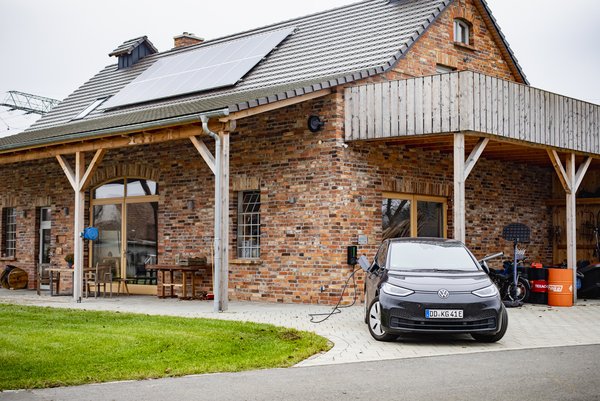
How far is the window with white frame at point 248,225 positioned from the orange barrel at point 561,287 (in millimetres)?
5926

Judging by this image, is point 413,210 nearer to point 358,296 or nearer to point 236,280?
point 358,296

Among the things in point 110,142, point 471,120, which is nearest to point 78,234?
point 110,142

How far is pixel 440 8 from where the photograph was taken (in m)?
18.1

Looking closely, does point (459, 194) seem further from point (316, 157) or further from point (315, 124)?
point (315, 124)

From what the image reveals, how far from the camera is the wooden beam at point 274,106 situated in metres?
13.7

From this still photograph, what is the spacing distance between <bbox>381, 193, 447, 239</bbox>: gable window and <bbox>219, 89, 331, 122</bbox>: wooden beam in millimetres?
2575

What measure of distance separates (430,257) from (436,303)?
1.28 meters

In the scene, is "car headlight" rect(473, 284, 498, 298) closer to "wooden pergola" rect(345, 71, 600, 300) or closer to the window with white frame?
"wooden pergola" rect(345, 71, 600, 300)

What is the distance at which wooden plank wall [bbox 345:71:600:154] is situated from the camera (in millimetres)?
14109

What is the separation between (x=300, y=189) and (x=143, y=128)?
331 centimetres

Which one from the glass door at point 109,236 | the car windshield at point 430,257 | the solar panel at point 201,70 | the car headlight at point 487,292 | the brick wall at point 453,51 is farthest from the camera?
the glass door at point 109,236

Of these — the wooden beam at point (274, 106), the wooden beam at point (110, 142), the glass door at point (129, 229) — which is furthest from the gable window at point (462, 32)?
the glass door at point (129, 229)

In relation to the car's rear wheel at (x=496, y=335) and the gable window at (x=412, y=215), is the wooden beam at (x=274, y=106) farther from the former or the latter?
the car's rear wheel at (x=496, y=335)

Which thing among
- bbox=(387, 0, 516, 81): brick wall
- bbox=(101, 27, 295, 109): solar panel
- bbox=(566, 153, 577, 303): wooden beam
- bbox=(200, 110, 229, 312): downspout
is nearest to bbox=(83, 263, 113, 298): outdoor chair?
bbox=(101, 27, 295, 109): solar panel
